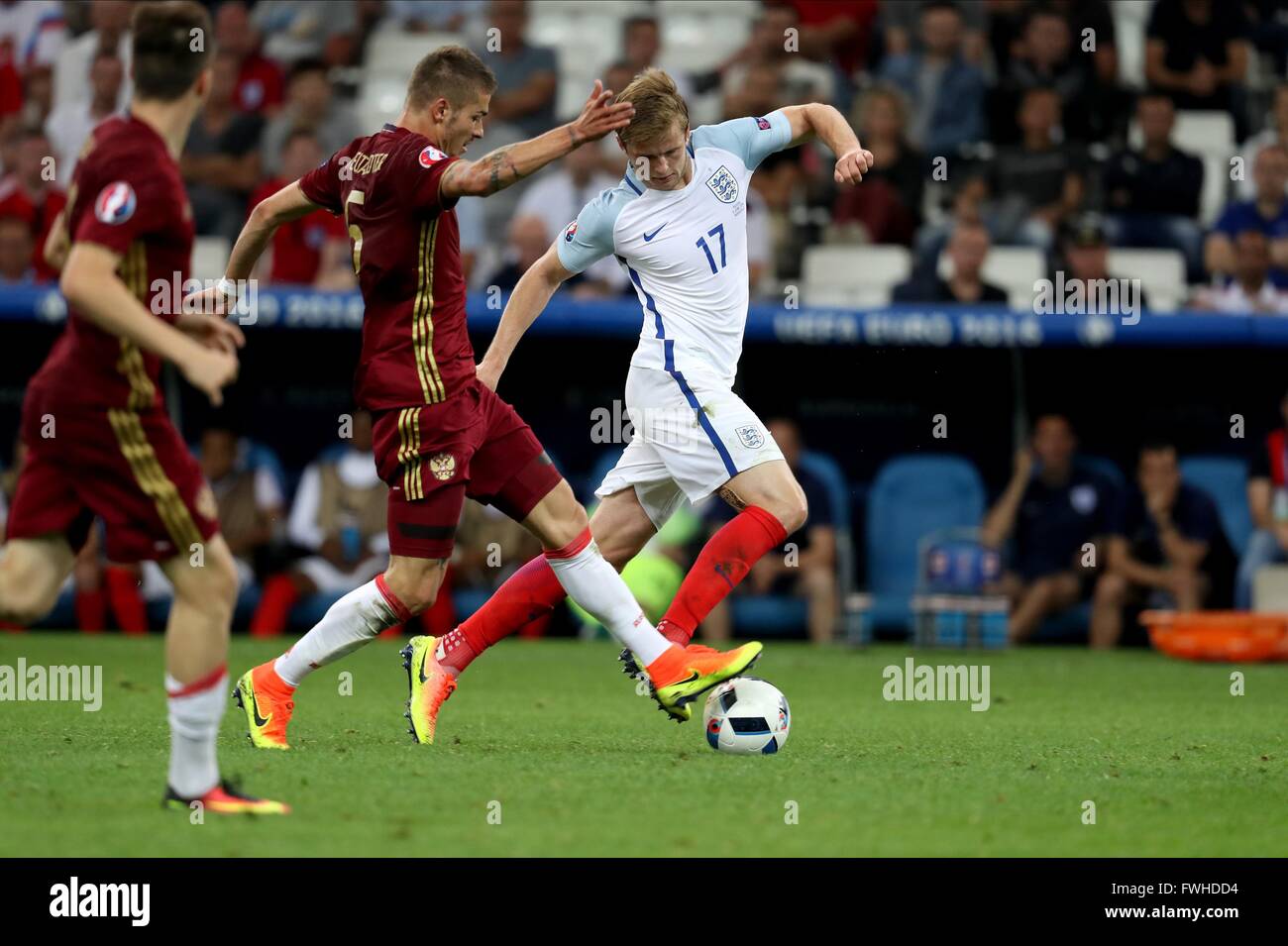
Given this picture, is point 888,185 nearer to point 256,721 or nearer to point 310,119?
point 310,119

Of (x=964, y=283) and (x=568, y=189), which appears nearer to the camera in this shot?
(x=964, y=283)

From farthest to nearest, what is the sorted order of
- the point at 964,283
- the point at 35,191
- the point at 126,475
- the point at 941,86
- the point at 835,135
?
the point at 941,86
the point at 35,191
the point at 964,283
the point at 835,135
the point at 126,475

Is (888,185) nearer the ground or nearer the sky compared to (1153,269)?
nearer the sky

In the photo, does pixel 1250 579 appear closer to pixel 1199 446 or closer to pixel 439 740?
pixel 1199 446

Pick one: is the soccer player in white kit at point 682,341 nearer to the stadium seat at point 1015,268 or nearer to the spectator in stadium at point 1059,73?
the stadium seat at point 1015,268

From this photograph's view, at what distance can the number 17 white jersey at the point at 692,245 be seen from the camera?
7605 millimetres

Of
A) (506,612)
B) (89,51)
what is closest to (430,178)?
(506,612)

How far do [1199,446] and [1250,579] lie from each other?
4.28ft

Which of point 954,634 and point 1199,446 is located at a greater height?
point 1199,446

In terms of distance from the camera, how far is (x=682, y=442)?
24.6ft

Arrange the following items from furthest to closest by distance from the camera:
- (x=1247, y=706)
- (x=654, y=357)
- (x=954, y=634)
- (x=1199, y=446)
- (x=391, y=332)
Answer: (x=1199, y=446) → (x=954, y=634) → (x=1247, y=706) → (x=654, y=357) → (x=391, y=332)

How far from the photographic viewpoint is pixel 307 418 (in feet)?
47.6

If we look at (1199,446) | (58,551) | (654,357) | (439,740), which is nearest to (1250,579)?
(1199,446)

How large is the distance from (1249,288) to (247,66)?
8333 millimetres
